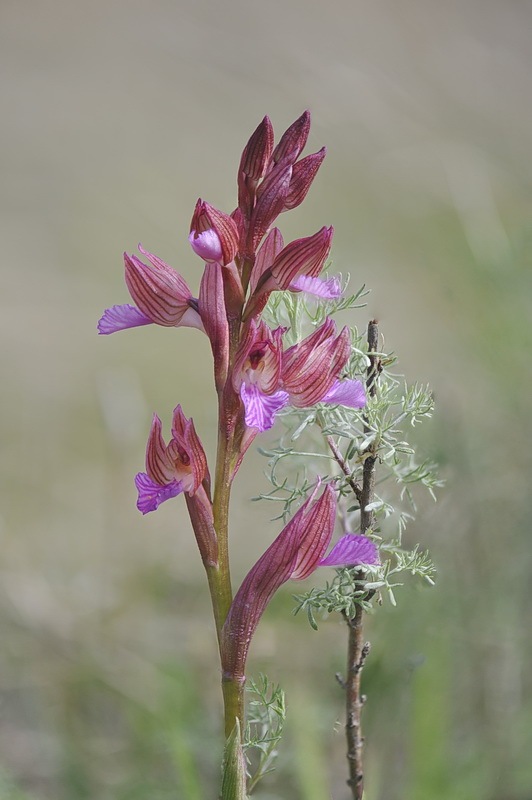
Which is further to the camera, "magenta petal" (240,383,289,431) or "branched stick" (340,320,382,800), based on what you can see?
"branched stick" (340,320,382,800)

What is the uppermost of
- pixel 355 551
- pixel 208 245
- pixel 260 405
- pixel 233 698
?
pixel 208 245

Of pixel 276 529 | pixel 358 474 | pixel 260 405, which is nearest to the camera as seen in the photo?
pixel 260 405

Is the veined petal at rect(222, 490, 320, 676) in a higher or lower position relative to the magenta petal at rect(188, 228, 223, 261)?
lower

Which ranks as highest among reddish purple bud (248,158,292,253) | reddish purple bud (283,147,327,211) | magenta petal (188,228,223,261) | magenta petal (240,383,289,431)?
reddish purple bud (283,147,327,211)

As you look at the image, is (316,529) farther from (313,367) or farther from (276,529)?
(276,529)

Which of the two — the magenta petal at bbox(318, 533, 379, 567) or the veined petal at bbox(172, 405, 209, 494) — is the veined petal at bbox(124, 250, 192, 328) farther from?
the magenta petal at bbox(318, 533, 379, 567)

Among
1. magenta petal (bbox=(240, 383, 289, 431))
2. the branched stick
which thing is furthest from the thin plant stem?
magenta petal (bbox=(240, 383, 289, 431))

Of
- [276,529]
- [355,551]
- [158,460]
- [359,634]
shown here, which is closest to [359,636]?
[359,634]

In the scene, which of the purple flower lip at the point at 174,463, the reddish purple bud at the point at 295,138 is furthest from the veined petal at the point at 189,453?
the reddish purple bud at the point at 295,138

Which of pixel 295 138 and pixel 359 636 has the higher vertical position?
pixel 295 138
